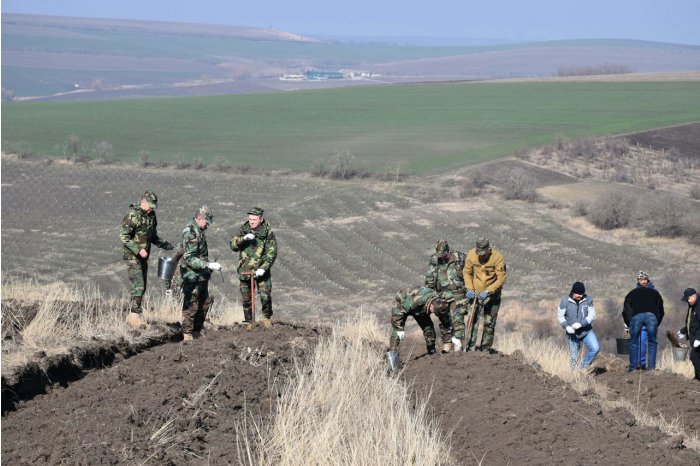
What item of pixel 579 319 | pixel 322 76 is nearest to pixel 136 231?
pixel 579 319

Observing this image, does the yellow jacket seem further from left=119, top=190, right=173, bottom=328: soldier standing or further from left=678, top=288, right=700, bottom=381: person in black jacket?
left=119, top=190, right=173, bottom=328: soldier standing

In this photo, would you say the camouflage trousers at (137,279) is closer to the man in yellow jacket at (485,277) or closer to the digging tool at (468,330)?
the man in yellow jacket at (485,277)

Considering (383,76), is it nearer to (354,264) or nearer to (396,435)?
(354,264)

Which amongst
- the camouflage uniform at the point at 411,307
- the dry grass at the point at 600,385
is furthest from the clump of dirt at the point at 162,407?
the dry grass at the point at 600,385

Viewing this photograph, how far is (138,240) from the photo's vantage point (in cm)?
1439

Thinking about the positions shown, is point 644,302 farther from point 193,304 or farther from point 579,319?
point 193,304

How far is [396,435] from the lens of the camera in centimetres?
979

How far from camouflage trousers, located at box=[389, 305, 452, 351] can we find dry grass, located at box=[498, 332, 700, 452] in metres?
1.41

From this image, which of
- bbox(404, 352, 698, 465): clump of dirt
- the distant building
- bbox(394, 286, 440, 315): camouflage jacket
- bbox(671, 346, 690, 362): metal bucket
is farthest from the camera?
the distant building

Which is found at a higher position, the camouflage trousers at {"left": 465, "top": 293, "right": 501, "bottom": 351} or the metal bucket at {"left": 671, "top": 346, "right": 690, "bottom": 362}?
the camouflage trousers at {"left": 465, "top": 293, "right": 501, "bottom": 351}

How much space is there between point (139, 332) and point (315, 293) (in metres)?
19.5

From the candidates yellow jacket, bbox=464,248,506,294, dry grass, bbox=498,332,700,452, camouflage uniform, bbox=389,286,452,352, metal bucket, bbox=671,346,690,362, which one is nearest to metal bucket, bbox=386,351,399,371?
camouflage uniform, bbox=389,286,452,352

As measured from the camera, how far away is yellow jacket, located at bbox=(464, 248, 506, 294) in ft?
49.3

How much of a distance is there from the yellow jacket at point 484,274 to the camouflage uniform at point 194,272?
3300 mm
